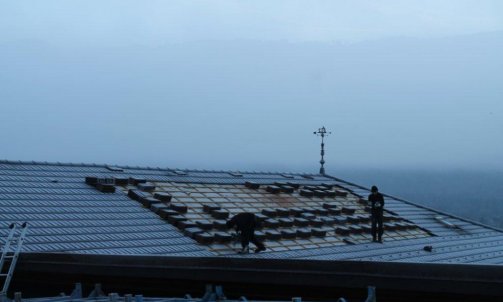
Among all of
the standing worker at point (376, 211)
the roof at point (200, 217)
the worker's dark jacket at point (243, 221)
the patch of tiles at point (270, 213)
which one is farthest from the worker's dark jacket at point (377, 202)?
the worker's dark jacket at point (243, 221)

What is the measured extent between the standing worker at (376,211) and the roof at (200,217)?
0.56m

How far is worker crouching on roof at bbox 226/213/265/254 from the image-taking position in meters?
22.4

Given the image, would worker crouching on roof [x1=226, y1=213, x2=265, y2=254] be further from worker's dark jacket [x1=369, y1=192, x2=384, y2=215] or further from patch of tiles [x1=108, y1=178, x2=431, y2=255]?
worker's dark jacket [x1=369, y1=192, x2=384, y2=215]

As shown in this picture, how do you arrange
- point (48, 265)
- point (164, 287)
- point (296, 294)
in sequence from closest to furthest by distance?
point (296, 294) → point (164, 287) → point (48, 265)

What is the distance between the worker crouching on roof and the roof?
750mm

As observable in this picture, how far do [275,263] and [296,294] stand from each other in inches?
21.4

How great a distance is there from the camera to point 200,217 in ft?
89.1

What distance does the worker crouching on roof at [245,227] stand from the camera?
2241 cm

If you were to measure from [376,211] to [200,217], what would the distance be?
235 inches

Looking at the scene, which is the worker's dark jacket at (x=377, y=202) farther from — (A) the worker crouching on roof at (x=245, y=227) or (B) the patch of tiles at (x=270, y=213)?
(A) the worker crouching on roof at (x=245, y=227)

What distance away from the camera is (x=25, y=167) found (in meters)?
29.2

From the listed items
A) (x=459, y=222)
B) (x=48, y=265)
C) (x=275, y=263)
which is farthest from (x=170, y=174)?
(x=275, y=263)

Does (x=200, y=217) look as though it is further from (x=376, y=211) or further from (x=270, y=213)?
(x=376, y=211)

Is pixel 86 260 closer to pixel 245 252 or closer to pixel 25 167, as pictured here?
pixel 245 252
